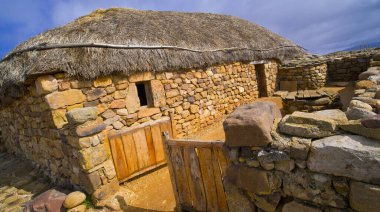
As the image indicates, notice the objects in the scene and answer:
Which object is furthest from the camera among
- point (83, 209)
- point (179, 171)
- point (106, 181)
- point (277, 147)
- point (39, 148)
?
point (39, 148)

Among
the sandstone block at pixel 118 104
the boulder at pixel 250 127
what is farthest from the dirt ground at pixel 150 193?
the boulder at pixel 250 127

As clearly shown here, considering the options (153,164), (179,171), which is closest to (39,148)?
(153,164)

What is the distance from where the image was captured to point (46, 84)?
407cm

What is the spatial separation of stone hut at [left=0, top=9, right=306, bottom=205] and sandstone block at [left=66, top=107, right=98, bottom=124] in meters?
0.02

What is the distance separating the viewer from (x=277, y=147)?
5.85ft

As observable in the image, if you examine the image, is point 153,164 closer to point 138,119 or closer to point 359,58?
point 138,119

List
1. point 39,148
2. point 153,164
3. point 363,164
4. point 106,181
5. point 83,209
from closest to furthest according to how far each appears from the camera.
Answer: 1. point 363,164
2. point 83,209
3. point 106,181
4. point 153,164
5. point 39,148

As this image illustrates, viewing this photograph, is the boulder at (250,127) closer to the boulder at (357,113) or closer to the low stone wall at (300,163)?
the low stone wall at (300,163)

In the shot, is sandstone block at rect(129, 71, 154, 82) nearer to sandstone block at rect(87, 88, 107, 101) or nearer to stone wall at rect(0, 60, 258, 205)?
stone wall at rect(0, 60, 258, 205)

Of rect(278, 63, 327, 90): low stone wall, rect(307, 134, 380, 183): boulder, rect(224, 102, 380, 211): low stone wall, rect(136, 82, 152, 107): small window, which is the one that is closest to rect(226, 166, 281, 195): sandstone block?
rect(224, 102, 380, 211): low stone wall

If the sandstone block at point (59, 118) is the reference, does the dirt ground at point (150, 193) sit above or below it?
below

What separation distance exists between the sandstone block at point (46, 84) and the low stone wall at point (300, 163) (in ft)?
11.9

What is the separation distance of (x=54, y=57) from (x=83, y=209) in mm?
2956

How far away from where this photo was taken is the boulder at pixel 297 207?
1737mm
